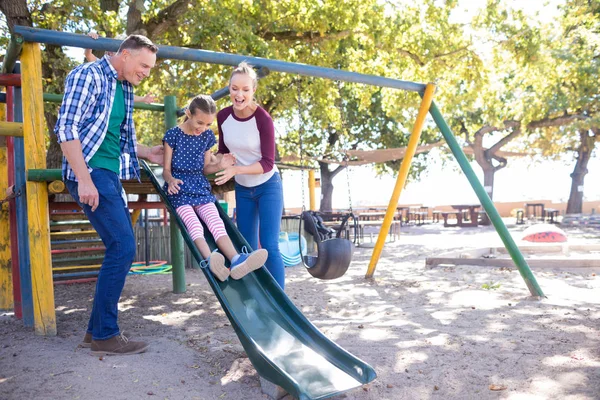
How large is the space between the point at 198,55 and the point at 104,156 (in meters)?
1.39

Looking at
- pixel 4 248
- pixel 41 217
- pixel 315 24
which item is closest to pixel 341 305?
pixel 41 217

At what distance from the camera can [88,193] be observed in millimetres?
2789

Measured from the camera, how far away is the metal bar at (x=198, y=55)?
352cm

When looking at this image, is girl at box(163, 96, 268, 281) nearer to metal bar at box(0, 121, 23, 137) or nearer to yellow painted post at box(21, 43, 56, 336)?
yellow painted post at box(21, 43, 56, 336)

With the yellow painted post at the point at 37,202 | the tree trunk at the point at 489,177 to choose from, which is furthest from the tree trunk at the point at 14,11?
the tree trunk at the point at 489,177

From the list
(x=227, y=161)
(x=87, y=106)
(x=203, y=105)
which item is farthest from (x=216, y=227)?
(x=87, y=106)

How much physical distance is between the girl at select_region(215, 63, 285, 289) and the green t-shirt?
63 centimetres

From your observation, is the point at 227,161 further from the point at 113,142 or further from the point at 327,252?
the point at 327,252

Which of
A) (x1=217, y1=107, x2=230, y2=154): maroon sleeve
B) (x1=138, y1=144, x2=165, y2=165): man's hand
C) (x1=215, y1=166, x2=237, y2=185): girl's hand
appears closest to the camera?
(x1=215, y1=166, x2=237, y2=185): girl's hand

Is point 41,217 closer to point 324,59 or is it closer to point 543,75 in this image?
point 324,59

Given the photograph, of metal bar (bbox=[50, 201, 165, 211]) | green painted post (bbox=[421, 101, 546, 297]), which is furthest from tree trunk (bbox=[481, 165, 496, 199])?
metal bar (bbox=[50, 201, 165, 211])

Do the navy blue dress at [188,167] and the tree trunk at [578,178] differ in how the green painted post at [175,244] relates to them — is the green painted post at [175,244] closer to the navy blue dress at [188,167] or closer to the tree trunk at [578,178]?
the navy blue dress at [188,167]

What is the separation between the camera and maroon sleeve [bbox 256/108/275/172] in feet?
11.1

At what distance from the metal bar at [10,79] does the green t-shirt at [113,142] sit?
5.50 feet
